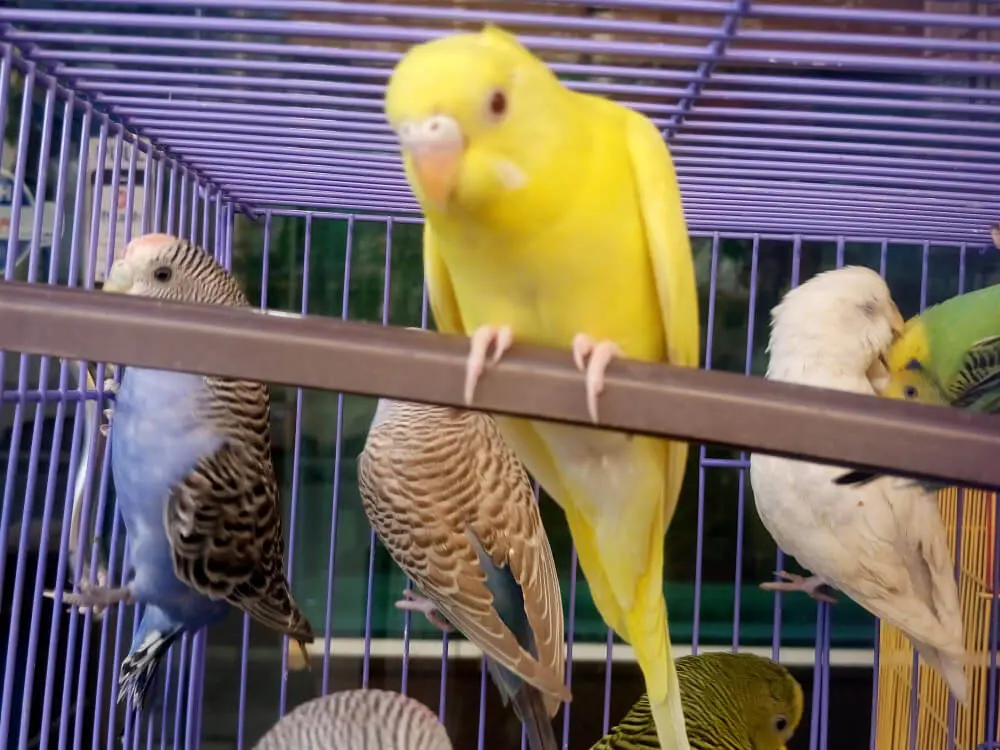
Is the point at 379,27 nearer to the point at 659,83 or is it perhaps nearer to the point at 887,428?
the point at 659,83

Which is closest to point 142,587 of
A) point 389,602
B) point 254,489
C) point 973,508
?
point 254,489

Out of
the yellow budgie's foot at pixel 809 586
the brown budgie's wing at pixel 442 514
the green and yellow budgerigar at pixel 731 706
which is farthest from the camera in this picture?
the yellow budgie's foot at pixel 809 586

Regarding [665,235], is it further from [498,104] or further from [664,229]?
[498,104]

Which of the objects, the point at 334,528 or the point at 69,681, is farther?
the point at 334,528

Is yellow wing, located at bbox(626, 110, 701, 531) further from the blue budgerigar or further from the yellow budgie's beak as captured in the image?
the blue budgerigar

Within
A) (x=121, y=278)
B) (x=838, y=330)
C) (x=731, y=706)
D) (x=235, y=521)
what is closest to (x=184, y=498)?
(x=235, y=521)

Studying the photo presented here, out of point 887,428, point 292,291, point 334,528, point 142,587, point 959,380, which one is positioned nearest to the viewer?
point 887,428

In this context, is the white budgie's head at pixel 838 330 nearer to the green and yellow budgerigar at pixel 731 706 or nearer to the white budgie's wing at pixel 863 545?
the white budgie's wing at pixel 863 545

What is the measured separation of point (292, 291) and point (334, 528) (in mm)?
360

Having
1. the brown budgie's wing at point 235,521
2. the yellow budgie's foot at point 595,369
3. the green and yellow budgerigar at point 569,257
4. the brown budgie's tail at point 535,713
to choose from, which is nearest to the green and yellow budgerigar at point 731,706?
the brown budgie's tail at point 535,713

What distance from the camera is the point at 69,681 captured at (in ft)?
2.71

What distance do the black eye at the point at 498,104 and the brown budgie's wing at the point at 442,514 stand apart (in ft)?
1.75

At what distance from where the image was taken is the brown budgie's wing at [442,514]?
85 centimetres

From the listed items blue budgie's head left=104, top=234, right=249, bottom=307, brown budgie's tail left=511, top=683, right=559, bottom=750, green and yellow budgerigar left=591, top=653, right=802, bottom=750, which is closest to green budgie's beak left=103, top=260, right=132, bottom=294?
blue budgie's head left=104, top=234, right=249, bottom=307
